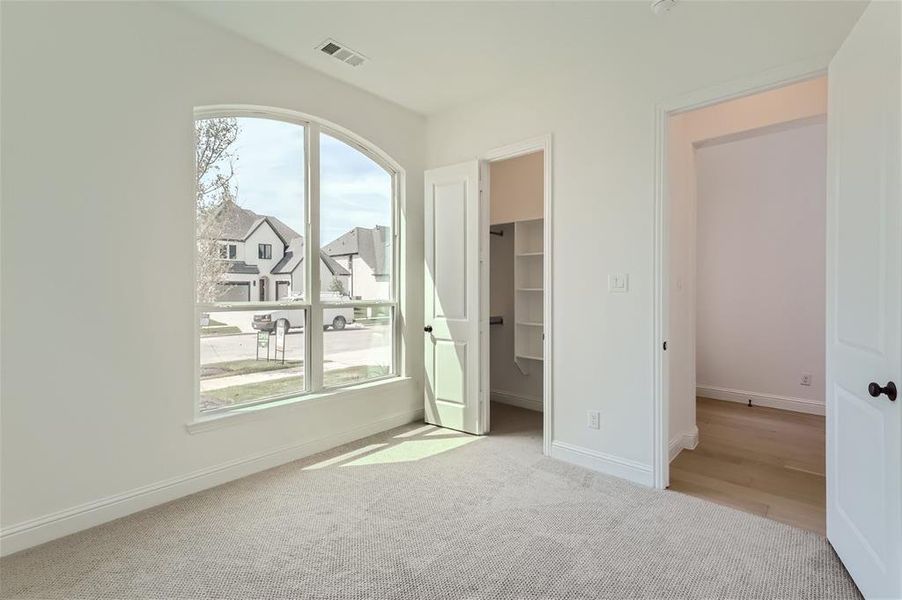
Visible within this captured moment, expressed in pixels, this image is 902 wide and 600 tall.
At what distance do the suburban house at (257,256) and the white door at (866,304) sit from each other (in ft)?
10.7

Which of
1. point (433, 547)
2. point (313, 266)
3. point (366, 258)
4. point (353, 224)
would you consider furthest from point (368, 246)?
point (433, 547)

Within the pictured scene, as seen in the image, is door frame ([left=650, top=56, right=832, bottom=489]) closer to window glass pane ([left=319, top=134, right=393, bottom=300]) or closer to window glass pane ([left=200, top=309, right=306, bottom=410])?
window glass pane ([left=319, top=134, right=393, bottom=300])

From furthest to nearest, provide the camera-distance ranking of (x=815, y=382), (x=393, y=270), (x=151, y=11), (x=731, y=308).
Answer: (x=731, y=308) → (x=815, y=382) → (x=393, y=270) → (x=151, y=11)

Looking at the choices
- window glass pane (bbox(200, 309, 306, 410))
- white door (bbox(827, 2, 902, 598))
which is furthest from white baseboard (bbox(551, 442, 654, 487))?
window glass pane (bbox(200, 309, 306, 410))

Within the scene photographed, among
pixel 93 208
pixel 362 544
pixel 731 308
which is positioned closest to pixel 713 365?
pixel 731 308

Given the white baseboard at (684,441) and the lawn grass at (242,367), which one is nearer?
the lawn grass at (242,367)

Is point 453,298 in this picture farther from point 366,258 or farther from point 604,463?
point 604,463

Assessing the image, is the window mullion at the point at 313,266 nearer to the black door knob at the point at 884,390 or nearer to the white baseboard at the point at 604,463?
the white baseboard at the point at 604,463

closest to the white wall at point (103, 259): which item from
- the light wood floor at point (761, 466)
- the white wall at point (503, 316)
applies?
the white wall at point (503, 316)

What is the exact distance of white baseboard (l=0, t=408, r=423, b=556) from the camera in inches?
82.2

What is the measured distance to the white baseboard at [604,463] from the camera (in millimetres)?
2754

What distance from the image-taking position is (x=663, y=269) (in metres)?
2.69

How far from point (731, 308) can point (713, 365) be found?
699mm

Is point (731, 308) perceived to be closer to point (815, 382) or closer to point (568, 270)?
point (815, 382)
